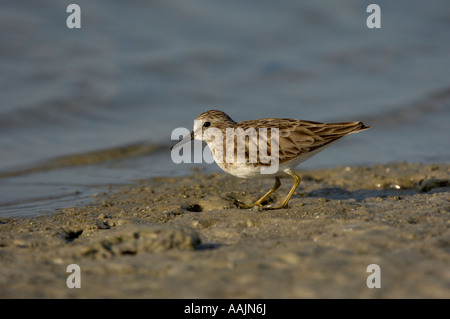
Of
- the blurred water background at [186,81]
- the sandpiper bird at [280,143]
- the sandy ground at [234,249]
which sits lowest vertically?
the sandy ground at [234,249]

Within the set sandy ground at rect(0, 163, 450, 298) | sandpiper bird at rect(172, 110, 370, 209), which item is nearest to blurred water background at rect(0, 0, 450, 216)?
sandy ground at rect(0, 163, 450, 298)

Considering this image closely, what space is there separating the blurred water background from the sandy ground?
2246 mm

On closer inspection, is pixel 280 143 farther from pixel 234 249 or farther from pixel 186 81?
pixel 186 81

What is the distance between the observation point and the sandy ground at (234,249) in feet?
14.8

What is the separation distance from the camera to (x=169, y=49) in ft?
50.6

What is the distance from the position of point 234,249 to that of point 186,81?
9.59 m

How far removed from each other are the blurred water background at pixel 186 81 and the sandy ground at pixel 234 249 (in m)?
2.25

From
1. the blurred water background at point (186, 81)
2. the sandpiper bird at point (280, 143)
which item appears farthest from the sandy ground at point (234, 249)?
the blurred water background at point (186, 81)

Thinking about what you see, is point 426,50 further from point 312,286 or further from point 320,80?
point 312,286

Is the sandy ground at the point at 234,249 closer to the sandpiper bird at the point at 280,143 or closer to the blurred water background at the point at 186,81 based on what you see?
the sandpiper bird at the point at 280,143

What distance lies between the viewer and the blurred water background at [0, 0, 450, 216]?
11.1 meters

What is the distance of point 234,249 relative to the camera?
534cm

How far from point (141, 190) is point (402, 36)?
1144 cm
